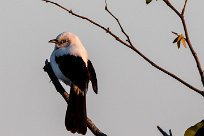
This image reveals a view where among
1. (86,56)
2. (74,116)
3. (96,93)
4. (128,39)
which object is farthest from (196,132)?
(86,56)

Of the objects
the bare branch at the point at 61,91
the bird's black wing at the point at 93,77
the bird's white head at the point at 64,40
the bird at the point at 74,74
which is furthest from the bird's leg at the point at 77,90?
the bird's white head at the point at 64,40

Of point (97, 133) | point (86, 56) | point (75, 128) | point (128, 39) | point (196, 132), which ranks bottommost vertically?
point (196, 132)

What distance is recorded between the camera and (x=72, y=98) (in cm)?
756

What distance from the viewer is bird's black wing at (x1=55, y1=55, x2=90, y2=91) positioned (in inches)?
305

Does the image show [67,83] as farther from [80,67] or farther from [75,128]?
[75,128]

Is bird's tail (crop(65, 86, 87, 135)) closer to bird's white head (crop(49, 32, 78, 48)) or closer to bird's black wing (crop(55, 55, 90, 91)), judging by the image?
bird's black wing (crop(55, 55, 90, 91))

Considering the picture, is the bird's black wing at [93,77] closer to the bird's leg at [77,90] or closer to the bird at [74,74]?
the bird at [74,74]

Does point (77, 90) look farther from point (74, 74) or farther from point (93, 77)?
point (93, 77)

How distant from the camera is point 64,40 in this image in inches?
359

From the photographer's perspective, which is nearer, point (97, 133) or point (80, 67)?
point (97, 133)

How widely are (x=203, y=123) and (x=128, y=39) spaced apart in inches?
29.9

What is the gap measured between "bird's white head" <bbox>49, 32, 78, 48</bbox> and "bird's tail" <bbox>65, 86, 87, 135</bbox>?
1258mm

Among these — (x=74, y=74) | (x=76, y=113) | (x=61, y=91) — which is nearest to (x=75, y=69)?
(x=74, y=74)

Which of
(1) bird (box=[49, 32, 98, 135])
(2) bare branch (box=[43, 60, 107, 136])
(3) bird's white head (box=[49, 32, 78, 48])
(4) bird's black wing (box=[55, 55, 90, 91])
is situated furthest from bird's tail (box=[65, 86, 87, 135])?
(3) bird's white head (box=[49, 32, 78, 48])
